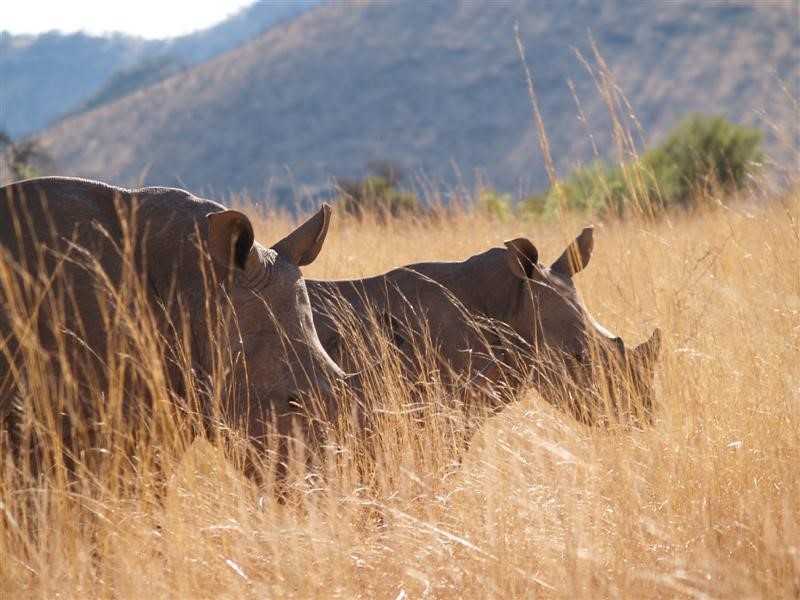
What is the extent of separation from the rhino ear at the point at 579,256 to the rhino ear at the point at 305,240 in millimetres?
1664

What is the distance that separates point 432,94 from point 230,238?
61.6 m

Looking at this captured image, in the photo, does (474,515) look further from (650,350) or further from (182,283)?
(650,350)

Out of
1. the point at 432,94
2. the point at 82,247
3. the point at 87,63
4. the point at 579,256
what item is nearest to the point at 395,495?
the point at 82,247

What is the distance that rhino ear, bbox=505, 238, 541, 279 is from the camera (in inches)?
220

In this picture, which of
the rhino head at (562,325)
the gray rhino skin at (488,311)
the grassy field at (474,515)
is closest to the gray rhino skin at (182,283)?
the grassy field at (474,515)

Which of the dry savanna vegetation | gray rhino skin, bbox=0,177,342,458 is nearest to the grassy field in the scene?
the dry savanna vegetation

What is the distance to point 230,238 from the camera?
4.13 metres

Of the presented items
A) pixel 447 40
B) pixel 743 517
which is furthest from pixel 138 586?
pixel 447 40

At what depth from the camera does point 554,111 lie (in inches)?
2344

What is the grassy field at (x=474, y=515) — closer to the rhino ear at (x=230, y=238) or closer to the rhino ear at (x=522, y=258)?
the rhino ear at (x=230, y=238)

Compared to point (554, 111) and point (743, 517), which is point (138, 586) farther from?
point (554, 111)

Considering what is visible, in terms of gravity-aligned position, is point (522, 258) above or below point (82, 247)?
below

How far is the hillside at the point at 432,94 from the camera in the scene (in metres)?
56.9

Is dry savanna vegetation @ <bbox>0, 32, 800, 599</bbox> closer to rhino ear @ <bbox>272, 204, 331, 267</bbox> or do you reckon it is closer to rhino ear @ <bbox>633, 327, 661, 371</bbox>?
rhino ear @ <bbox>633, 327, 661, 371</bbox>
